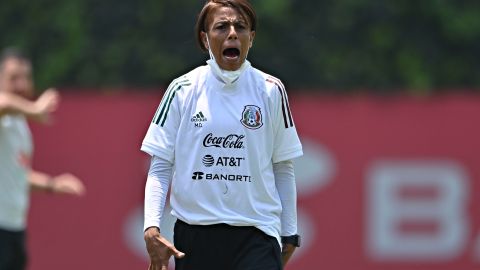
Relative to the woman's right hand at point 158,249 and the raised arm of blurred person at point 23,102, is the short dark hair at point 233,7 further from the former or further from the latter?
the raised arm of blurred person at point 23,102

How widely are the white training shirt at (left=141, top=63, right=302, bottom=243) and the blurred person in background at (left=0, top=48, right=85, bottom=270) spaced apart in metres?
2.96

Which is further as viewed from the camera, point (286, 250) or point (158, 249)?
point (286, 250)

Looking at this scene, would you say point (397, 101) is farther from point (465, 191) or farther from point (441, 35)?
point (441, 35)

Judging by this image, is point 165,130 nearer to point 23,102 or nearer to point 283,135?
point 283,135

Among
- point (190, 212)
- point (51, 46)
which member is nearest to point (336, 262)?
point (51, 46)

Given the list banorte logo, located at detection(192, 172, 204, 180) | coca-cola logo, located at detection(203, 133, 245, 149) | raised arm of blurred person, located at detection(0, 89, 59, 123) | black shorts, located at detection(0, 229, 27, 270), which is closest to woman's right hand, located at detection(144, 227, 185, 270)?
banorte logo, located at detection(192, 172, 204, 180)

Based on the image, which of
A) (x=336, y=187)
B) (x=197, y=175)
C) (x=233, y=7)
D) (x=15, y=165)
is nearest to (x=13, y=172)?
(x=15, y=165)

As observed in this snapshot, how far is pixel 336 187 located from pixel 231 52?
6.72m

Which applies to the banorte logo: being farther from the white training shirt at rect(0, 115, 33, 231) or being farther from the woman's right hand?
the white training shirt at rect(0, 115, 33, 231)

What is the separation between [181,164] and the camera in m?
6.27

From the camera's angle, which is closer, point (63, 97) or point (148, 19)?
point (63, 97)

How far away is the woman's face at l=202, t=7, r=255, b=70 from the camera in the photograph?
20.5 feet

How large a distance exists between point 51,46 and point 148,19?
4.03ft

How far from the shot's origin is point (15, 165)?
9.52 metres
